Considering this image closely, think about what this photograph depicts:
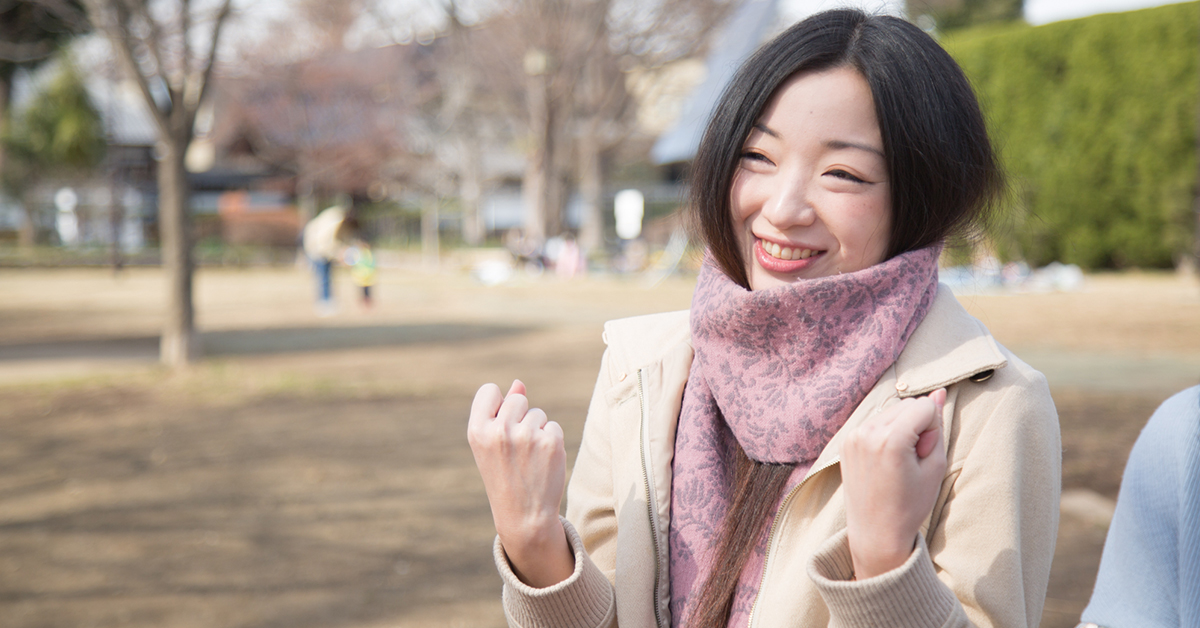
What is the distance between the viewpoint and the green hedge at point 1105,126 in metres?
17.1

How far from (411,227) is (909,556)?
3471 centimetres

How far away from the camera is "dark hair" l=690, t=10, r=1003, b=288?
1357 millimetres

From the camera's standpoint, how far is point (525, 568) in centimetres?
140

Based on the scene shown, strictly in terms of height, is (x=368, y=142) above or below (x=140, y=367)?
above

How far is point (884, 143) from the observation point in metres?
1.36

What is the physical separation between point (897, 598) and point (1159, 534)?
19.0 inches

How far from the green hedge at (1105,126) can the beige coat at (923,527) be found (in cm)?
1677

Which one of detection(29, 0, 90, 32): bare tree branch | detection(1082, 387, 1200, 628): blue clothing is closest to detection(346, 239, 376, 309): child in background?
detection(29, 0, 90, 32): bare tree branch

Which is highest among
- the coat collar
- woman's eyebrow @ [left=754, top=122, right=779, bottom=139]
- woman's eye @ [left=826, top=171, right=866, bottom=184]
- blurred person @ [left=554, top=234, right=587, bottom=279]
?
woman's eyebrow @ [left=754, top=122, right=779, bottom=139]

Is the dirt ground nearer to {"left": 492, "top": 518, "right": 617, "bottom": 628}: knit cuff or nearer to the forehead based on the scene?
the forehead

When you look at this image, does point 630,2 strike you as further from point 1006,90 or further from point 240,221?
point 240,221

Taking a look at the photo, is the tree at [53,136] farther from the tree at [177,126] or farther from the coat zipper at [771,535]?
the coat zipper at [771,535]

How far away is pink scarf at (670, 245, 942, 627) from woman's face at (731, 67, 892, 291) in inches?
2.6

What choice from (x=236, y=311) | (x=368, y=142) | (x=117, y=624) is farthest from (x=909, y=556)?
(x=368, y=142)
